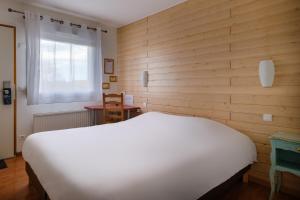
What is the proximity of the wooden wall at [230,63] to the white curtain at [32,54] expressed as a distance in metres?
1.87

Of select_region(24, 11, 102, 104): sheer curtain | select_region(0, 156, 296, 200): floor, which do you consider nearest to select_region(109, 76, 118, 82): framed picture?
select_region(24, 11, 102, 104): sheer curtain

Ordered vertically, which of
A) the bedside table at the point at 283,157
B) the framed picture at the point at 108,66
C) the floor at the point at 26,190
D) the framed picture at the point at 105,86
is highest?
the framed picture at the point at 108,66

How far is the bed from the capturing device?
1263mm

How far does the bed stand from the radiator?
1.34 m

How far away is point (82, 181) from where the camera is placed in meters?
1.23

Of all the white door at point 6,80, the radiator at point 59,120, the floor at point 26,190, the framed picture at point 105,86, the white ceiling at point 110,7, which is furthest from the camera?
the framed picture at point 105,86

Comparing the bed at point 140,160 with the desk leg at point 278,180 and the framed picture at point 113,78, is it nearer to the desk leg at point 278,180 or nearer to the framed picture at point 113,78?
the desk leg at point 278,180

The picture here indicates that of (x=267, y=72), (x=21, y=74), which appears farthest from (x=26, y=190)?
(x=267, y=72)

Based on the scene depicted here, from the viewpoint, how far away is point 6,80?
309cm

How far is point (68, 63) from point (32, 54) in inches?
23.4

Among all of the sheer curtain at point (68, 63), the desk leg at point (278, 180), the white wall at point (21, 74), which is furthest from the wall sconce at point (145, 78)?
the desk leg at point (278, 180)

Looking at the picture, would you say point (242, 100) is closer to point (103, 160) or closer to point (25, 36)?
point (103, 160)

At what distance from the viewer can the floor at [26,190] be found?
2.10m

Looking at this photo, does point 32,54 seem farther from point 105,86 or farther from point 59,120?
point 105,86
